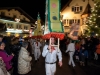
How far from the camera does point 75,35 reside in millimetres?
9359

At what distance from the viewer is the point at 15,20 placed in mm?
50938

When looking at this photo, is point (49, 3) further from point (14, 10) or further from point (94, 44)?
point (14, 10)

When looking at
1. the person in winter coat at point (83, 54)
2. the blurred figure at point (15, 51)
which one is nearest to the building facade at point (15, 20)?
the person in winter coat at point (83, 54)

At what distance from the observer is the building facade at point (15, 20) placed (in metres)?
48.9

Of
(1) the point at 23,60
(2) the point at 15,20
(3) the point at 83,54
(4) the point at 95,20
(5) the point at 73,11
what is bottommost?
(3) the point at 83,54

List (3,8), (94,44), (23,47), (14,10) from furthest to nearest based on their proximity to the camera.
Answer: (14,10), (3,8), (94,44), (23,47)

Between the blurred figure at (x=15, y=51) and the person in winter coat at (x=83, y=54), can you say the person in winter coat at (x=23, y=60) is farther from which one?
the person in winter coat at (x=83, y=54)

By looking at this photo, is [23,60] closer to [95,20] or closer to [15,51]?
[15,51]

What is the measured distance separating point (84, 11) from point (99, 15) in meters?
20.0

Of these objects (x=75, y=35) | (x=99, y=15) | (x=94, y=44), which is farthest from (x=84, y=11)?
(x=75, y=35)

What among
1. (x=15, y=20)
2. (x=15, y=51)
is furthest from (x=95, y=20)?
(x=15, y=20)

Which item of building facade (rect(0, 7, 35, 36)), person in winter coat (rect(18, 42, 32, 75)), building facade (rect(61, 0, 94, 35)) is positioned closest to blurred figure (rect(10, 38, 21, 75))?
person in winter coat (rect(18, 42, 32, 75))

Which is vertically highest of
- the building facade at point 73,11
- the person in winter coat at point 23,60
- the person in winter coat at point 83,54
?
the building facade at point 73,11

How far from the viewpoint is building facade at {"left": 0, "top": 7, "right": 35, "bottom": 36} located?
1927 inches
